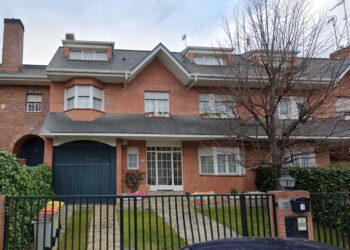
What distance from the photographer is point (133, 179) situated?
52.7 ft

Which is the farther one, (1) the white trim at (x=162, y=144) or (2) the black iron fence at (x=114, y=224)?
(1) the white trim at (x=162, y=144)

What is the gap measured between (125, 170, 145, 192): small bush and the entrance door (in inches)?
25.9

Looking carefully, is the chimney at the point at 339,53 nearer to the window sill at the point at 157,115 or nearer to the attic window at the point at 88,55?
the window sill at the point at 157,115

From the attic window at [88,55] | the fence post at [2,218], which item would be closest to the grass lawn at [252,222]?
the fence post at [2,218]

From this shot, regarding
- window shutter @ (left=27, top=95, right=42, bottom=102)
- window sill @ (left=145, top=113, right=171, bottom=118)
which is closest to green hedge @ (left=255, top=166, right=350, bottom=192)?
window sill @ (left=145, top=113, right=171, bottom=118)

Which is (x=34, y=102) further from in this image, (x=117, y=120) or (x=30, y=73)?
(x=117, y=120)

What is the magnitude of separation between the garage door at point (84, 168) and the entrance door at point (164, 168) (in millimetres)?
2096

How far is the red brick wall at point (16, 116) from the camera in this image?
18.0 m

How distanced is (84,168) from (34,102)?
6037mm

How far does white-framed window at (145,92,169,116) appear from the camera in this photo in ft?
57.7

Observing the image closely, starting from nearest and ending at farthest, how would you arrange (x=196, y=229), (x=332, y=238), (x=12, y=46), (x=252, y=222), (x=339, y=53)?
(x=252, y=222) → (x=332, y=238) → (x=196, y=229) → (x=339, y=53) → (x=12, y=46)

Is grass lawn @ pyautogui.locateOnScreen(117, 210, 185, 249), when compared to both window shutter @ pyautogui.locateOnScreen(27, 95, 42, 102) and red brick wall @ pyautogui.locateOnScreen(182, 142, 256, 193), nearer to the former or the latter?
red brick wall @ pyautogui.locateOnScreen(182, 142, 256, 193)

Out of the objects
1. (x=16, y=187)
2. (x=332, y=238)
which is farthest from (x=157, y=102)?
(x=332, y=238)

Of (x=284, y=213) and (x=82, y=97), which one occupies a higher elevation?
(x=82, y=97)
